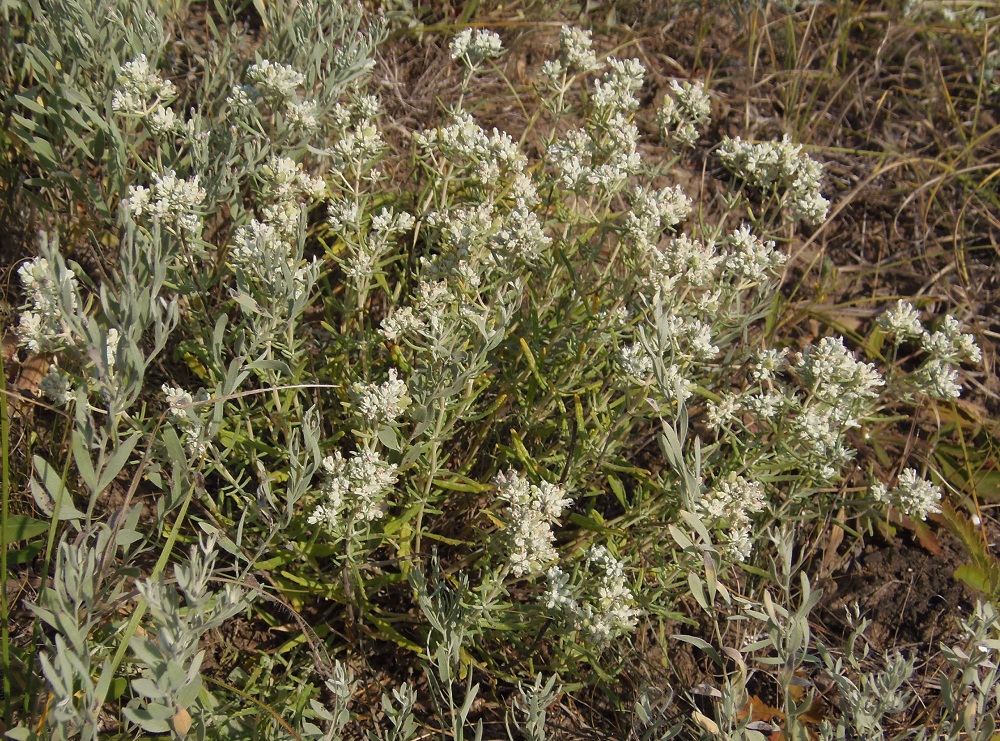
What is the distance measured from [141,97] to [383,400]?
1256mm

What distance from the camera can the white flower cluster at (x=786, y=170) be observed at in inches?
107

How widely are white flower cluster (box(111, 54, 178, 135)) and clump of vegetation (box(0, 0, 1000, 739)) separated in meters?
0.01

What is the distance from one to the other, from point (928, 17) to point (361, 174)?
409 cm

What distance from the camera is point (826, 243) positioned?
4340mm

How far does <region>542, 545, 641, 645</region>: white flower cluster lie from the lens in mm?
2168

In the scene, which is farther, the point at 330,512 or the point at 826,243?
the point at 826,243

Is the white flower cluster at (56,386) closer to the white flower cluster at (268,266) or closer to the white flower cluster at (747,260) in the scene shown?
the white flower cluster at (268,266)

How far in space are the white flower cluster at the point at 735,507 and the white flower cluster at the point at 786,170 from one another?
1.00 m

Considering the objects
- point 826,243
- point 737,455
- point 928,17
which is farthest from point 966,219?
point 737,455

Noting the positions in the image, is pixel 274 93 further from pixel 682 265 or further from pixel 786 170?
pixel 786 170

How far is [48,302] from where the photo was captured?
6.15 feet

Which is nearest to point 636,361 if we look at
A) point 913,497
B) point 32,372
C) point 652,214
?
point 652,214

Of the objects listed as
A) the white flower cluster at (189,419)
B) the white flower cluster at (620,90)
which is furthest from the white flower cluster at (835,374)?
the white flower cluster at (189,419)

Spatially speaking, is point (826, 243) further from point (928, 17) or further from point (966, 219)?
point (928, 17)
